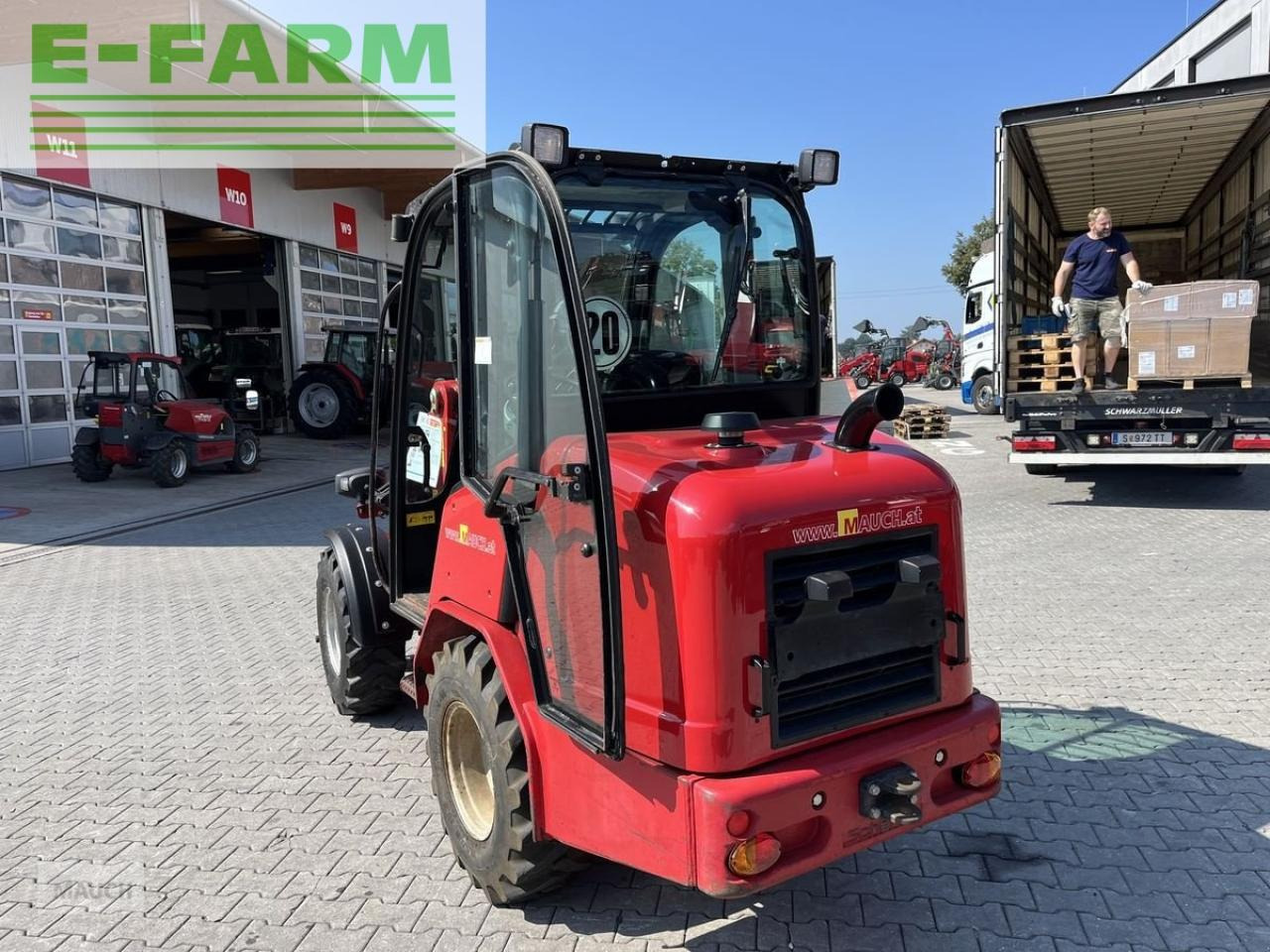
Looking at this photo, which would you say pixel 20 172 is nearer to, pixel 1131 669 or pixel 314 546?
pixel 314 546

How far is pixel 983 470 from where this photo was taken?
509 inches

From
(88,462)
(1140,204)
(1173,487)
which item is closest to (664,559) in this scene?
(1173,487)

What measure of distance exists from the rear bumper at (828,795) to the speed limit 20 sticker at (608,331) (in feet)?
4.32

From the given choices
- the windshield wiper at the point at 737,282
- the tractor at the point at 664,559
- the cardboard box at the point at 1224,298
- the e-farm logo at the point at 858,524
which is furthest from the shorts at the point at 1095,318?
the e-farm logo at the point at 858,524

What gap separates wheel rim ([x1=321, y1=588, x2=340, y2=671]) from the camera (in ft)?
15.0

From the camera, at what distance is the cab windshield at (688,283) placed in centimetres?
300

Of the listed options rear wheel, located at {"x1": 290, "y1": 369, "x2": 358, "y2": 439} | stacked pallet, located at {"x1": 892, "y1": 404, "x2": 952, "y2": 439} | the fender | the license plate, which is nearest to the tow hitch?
the fender

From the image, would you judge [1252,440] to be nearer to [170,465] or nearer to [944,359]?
[170,465]

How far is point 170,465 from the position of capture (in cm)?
1313

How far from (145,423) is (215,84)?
796 centimetres

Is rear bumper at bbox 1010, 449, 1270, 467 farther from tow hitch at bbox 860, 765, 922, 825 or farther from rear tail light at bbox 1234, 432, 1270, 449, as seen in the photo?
tow hitch at bbox 860, 765, 922, 825

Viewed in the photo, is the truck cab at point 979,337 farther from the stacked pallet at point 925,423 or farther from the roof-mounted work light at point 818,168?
the roof-mounted work light at point 818,168

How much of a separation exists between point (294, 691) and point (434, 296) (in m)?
2.77

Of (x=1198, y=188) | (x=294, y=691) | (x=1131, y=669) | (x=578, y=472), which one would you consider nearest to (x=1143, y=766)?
(x=1131, y=669)
